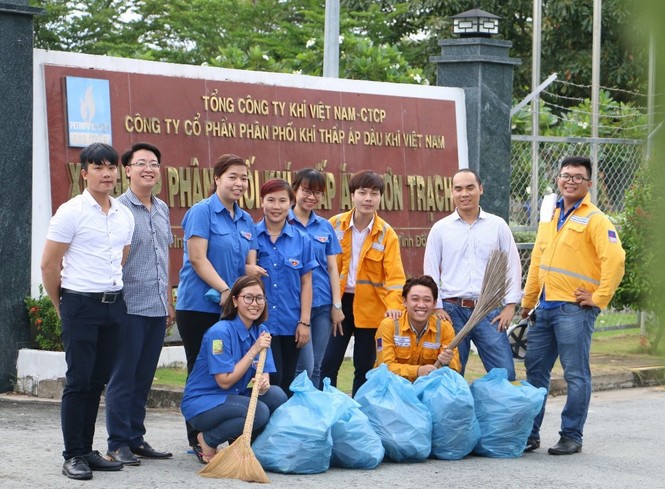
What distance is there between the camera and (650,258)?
37.5 inches

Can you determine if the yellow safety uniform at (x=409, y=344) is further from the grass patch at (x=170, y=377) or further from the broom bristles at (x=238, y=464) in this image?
the grass patch at (x=170, y=377)

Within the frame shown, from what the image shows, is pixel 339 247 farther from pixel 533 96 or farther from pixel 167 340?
pixel 533 96

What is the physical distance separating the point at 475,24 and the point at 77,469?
22.1 ft

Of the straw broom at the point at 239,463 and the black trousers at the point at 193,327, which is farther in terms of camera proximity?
the black trousers at the point at 193,327

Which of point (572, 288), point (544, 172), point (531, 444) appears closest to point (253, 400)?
point (531, 444)

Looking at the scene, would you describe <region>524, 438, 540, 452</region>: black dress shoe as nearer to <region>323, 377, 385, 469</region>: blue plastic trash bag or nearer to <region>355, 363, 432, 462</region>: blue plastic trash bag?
<region>355, 363, 432, 462</region>: blue plastic trash bag

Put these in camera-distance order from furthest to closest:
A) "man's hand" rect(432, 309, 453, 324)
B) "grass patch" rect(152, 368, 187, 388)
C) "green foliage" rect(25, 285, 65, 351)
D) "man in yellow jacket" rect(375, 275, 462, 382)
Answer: "grass patch" rect(152, 368, 187, 388), "green foliage" rect(25, 285, 65, 351), "man's hand" rect(432, 309, 453, 324), "man in yellow jacket" rect(375, 275, 462, 382)

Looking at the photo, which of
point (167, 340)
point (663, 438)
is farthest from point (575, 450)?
point (167, 340)

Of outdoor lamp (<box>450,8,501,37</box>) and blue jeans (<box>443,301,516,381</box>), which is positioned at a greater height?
outdoor lamp (<box>450,8,501,37</box>)

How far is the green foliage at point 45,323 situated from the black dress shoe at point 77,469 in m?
2.54

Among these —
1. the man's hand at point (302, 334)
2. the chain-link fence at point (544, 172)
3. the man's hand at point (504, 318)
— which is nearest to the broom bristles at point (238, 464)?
the man's hand at point (302, 334)

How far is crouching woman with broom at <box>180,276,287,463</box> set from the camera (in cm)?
527

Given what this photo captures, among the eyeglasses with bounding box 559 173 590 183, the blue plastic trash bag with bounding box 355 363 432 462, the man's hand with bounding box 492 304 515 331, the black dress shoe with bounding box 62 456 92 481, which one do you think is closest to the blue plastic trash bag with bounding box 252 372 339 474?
the blue plastic trash bag with bounding box 355 363 432 462

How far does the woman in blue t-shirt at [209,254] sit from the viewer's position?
18.2 ft
